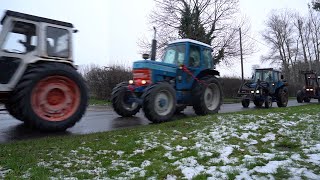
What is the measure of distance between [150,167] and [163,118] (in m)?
5.23

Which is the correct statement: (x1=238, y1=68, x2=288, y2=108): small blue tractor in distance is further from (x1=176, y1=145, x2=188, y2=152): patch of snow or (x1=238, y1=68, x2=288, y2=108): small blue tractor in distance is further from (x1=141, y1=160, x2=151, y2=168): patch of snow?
(x1=141, y1=160, x2=151, y2=168): patch of snow

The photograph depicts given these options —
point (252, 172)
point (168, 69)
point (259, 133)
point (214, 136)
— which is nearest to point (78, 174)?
point (252, 172)

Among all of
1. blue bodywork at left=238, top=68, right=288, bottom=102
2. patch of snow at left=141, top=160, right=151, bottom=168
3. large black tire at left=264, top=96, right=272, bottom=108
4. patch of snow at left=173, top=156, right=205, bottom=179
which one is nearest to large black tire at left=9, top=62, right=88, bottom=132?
patch of snow at left=141, top=160, right=151, bottom=168

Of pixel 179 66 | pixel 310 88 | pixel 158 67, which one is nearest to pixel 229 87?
pixel 310 88

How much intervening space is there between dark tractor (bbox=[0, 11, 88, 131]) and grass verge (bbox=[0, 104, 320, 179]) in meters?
0.93

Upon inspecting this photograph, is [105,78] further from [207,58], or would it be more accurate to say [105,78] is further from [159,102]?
[159,102]

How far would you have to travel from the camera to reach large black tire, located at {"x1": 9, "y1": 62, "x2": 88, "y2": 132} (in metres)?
7.63

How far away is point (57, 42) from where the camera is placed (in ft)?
28.5

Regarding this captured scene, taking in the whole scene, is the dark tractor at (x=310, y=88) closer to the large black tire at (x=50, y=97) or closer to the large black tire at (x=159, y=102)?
the large black tire at (x=159, y=102)

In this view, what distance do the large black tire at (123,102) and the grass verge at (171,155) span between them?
11.4 ft

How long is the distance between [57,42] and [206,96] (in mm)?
6082

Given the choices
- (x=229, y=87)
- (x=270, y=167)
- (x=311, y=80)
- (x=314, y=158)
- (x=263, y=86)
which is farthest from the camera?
(x=229, y=87)

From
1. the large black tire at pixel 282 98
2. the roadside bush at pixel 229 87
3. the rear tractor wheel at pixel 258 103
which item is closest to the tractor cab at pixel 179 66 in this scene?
the rear tractor wheel at pixel 258 103

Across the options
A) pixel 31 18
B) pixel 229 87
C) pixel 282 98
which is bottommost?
pixel 282 98
